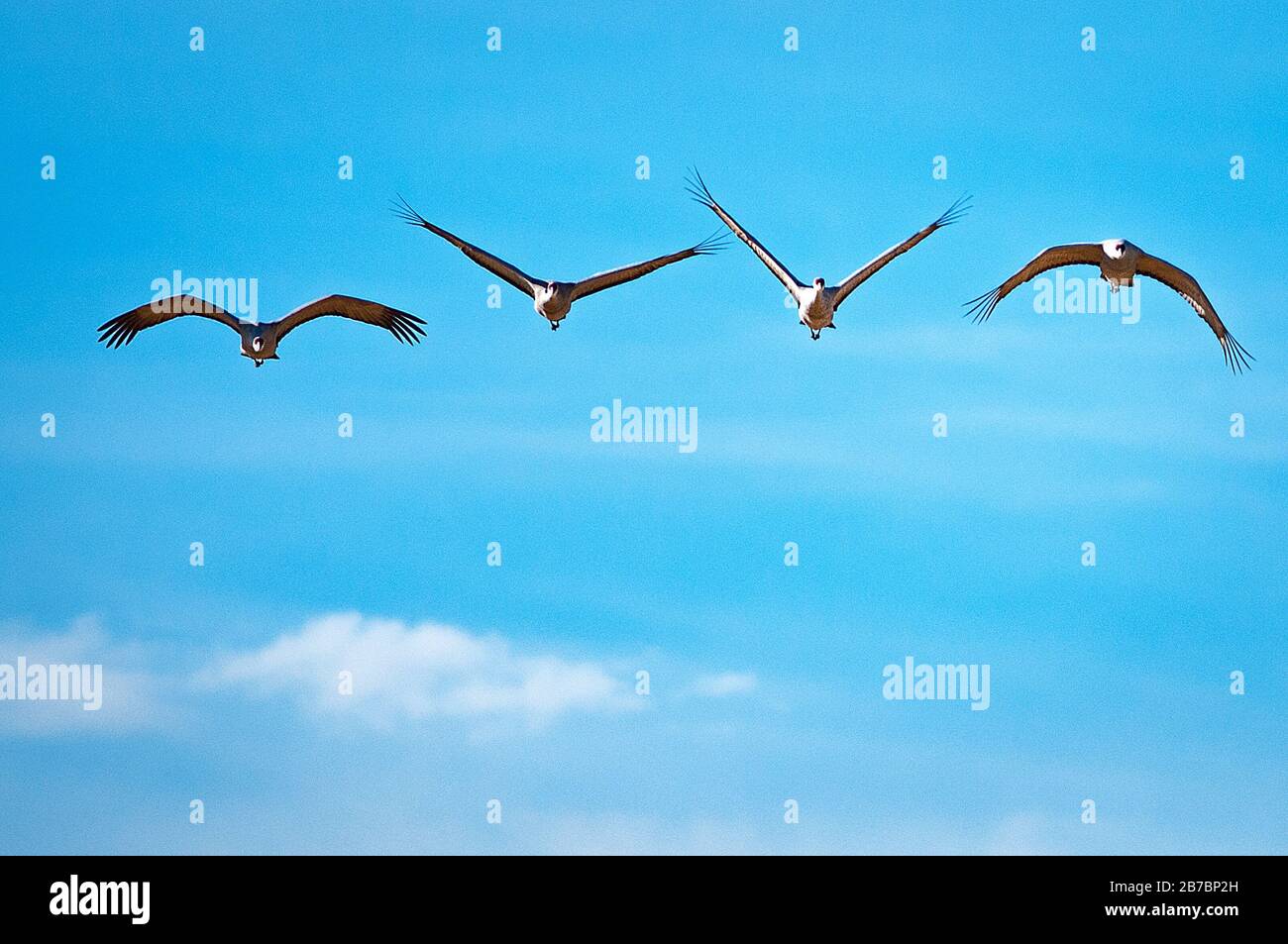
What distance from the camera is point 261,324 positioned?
41375 mm

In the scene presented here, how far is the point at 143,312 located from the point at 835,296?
15.1 meters

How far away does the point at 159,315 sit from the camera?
142 feet

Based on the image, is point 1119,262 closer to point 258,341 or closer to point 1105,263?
point 1105,263

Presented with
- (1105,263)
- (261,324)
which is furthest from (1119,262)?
(261,324)

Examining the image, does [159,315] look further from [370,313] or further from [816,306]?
[816,306]

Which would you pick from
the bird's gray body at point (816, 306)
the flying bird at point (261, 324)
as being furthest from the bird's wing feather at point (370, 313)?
the bird's gray body at point (816, 306)

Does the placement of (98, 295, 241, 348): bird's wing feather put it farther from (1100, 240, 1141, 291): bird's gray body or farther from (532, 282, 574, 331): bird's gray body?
(1100, 240, 1141, 291): bird's gray body

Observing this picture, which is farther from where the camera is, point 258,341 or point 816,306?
point 258,341

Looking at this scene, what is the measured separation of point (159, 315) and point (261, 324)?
3169mm

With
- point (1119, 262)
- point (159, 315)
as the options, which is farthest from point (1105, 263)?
point (159, 315)

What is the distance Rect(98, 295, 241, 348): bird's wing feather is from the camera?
41719 millimetres

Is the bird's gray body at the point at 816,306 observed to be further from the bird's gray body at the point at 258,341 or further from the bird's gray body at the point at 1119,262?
the bird's gray body at the point at 258,341

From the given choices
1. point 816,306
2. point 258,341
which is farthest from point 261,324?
point 816,306

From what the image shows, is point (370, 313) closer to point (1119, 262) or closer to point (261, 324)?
point (261, 324)
